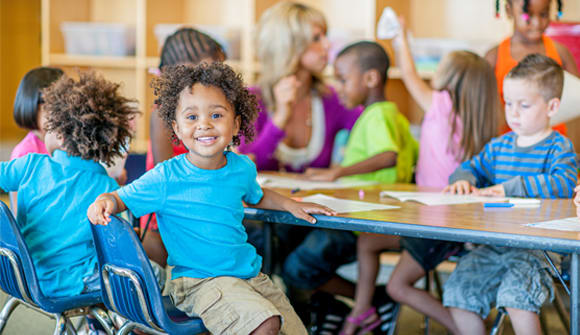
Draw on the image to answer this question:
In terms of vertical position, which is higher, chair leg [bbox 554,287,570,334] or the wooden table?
the wooden table

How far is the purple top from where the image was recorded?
286 centimetres

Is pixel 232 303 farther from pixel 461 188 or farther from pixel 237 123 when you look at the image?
pixel 461 188

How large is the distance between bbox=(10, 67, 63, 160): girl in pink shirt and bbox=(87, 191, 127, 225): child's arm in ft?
2.52

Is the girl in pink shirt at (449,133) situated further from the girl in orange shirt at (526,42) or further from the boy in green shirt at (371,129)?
the girl in orange shirt at (526,42)

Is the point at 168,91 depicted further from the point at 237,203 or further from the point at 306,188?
the point at 306,188

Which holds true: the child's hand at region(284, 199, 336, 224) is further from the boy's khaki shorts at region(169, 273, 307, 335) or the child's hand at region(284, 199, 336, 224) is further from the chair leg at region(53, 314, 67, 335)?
the chair leg at region(53, 314, 67, 335)

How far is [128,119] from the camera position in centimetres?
195

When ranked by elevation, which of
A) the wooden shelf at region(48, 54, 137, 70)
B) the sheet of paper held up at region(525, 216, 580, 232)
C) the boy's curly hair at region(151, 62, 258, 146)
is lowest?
the sheet of paper held up at region(525, 216, 580, 232)

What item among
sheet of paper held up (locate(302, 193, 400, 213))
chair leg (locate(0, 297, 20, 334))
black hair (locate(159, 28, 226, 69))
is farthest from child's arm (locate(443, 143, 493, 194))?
chair leg (locate(0, 297, 20, 334))

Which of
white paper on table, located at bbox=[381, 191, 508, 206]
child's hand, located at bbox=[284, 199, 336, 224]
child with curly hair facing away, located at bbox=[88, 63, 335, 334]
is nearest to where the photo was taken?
child with curly hair facing away, located at bbox=[88, 63, 335, 334]

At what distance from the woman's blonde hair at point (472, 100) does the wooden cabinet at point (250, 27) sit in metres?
1.38

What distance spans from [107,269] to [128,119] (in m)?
0.56

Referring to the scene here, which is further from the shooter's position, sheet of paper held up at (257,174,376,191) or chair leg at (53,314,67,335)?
sheet of paper held up at (257,174,376,191)

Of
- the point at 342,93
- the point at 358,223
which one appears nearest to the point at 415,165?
the point at 342,93
